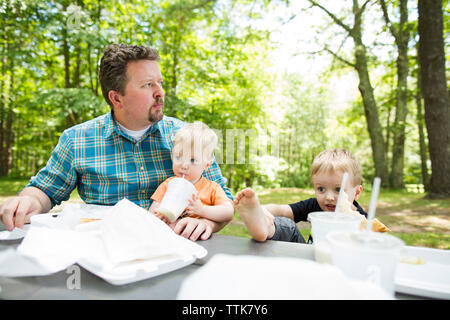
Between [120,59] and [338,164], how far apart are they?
52.0 inches

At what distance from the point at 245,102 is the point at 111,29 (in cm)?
505

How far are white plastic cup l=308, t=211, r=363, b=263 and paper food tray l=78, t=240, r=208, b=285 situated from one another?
334 mm

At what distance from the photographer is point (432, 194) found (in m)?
5.16

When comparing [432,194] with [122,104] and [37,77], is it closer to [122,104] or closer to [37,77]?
[122,104]

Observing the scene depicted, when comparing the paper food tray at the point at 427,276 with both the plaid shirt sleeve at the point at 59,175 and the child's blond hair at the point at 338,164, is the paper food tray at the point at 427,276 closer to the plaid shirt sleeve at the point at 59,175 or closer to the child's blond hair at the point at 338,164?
the child's blond hair at the point at 338,164

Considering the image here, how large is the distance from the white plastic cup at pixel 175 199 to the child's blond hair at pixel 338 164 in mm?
666

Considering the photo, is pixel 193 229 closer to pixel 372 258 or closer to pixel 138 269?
pixel 138 269

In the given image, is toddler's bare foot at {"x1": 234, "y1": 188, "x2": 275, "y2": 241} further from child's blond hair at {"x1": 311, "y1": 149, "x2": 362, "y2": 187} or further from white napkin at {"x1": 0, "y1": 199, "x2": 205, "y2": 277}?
child's blond hair at {"x1": 311, "y1": 149, "x2": 362, "y2": 187}

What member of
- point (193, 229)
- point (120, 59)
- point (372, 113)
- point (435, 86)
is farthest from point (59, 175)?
point (372, 113)

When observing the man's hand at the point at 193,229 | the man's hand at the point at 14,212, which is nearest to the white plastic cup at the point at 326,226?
the man's hand at the point at 193,229

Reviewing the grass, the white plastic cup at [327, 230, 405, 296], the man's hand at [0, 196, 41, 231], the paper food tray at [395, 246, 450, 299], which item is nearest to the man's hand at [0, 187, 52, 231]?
the man's hand at [0, 196, 41, 231]

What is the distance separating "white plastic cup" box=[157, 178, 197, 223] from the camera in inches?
39.8

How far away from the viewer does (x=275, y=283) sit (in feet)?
1.55

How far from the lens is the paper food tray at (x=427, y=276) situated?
613mm
